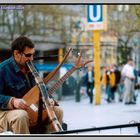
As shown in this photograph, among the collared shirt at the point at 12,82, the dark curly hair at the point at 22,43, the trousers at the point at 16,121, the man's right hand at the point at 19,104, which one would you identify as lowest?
the trousers at the point at 16,121

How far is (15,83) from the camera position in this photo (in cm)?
269

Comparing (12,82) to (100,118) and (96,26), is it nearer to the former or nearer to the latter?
(100,118)

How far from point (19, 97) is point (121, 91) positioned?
529 inches

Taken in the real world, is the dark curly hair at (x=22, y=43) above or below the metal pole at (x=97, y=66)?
above

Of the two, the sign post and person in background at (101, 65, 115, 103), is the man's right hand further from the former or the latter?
person in background at (101, 65, 115, 103)

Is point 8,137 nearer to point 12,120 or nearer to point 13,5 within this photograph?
point 12,120

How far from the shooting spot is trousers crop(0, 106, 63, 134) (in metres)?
2.62

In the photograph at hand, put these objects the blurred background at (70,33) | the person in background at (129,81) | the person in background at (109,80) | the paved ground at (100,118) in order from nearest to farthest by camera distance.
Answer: the paved ground at (100,118)
the person in background at (129,81)
the person in background at (109,80)
the blurred background at (70,33)

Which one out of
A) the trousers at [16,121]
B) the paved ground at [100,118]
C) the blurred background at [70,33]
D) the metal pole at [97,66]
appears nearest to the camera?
the trousers at [16,121]

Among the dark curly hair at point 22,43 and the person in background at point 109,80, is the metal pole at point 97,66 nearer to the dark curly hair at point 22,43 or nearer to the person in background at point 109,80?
the person in background at point 109,80

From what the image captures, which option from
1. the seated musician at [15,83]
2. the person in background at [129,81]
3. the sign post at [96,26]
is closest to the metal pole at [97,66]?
the sign post at [96,26]

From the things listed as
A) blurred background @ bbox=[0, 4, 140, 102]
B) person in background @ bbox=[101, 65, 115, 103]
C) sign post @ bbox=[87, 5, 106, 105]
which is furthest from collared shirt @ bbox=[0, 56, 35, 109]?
person in background @ bbox=[101, 65, 115, 103]

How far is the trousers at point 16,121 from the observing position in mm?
2617

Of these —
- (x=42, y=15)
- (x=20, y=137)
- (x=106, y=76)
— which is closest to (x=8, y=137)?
(x=20, y=137)
